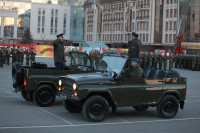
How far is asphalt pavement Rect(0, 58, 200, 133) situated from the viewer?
9016mm

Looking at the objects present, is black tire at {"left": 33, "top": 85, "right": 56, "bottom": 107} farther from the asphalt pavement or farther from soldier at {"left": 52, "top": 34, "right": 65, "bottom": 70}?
soldier at {"left": 52, "top": 34, "right": 65, "bottom": 70}

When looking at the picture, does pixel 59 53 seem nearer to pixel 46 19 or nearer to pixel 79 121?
pixel 79 121

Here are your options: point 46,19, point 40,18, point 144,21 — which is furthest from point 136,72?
point 46,19

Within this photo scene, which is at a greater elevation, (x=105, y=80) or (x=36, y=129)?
(x=105, y=80)

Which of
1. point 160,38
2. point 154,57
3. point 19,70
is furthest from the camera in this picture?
point 160,38

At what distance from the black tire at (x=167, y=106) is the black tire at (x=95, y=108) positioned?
178 centimetres

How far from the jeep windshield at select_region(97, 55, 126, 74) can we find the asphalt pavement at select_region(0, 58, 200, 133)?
1315 millimetres

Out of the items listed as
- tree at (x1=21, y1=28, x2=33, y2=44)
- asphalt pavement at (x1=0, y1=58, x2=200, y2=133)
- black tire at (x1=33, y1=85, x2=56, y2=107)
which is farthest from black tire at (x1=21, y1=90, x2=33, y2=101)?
tree at (x1=21, y1=28, x2=33, y2=44)

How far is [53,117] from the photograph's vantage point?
10.5 m

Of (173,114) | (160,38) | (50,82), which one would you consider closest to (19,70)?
(50,82)

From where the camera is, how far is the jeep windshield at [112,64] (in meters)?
11.2

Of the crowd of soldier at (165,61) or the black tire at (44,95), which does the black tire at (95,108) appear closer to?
the black tire at (44,95)

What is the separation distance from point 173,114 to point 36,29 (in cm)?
10734

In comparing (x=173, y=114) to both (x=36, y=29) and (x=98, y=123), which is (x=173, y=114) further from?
(x=36, y=29)
